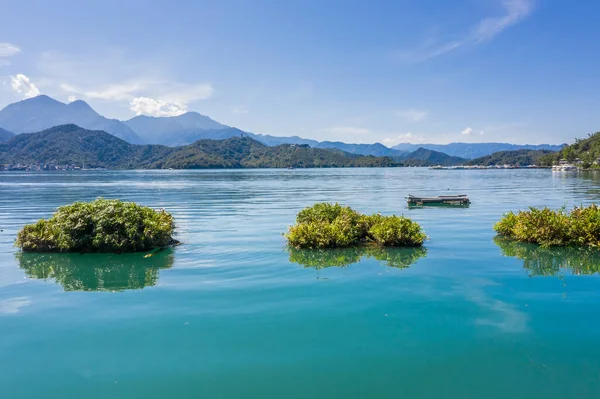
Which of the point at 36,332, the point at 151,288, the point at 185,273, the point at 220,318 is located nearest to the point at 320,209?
the point at 185,273

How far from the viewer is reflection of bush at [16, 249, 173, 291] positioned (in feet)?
40.5

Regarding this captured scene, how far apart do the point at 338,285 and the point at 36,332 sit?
7.16 meters

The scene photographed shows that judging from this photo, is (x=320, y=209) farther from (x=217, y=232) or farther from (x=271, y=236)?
(x=217, y=232)

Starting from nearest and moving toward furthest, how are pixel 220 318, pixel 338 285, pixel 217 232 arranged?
1. pixel 220 318
2. pixel 338 285
3. pixel 217 232

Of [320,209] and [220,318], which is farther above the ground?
[320,209]

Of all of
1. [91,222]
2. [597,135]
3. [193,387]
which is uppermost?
[597,135]

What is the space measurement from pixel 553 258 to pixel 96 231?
16362 mm

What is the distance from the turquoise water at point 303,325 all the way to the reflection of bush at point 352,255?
0.35 ft

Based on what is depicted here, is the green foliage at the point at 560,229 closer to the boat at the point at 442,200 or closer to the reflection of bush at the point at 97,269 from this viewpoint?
the reflection of bush at the point at 97,269

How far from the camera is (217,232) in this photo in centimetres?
2142

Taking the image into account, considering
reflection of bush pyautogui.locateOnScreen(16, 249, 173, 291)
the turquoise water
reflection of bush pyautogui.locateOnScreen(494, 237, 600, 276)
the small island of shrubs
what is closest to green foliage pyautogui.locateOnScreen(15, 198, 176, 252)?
reflection of bush pyautogui.locateOnScreen(16, 249, 173, 291)

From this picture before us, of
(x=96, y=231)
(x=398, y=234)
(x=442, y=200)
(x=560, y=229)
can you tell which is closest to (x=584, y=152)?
(x=442, y=200)

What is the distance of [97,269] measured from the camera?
14.0 meters

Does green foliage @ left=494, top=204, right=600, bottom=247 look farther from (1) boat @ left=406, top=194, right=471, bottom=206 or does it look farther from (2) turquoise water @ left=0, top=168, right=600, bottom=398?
(1) boat @ left=406, top=194, right=471, bottom=206
